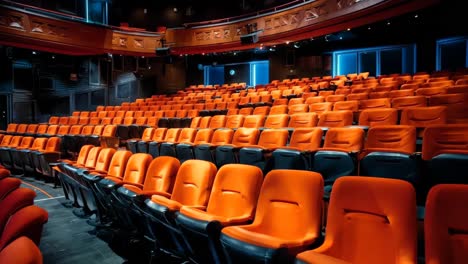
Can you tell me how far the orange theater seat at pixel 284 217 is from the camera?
0.83 m

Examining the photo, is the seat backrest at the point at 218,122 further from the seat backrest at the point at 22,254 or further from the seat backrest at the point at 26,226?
the seat backrest at the point at 22,254

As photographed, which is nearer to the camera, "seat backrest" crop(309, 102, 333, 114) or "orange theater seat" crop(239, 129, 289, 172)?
"orange theater seat" crop(239, 129, 289, 172)

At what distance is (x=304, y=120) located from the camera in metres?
2.56

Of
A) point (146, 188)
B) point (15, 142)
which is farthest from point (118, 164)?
point (15, 142)

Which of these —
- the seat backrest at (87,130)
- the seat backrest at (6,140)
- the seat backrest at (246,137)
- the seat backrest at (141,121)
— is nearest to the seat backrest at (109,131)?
the seat backrest at (87,130)

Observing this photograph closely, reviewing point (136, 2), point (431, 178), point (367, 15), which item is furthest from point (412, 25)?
point (136, 2)

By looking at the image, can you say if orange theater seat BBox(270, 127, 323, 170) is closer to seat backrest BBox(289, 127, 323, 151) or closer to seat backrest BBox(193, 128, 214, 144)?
seat backrest BBox(289, 127, 323, 151)

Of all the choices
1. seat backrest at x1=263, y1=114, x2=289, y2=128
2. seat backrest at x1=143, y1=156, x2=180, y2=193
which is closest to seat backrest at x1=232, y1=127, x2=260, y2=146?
seat backrest at x1=263, y1=114, x2=289, y2=128

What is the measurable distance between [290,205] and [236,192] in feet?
0.84

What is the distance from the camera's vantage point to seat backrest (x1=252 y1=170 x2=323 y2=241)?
1.01 metres

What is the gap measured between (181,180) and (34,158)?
2643 mm

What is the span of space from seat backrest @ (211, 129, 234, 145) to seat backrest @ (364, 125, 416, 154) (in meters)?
1.04

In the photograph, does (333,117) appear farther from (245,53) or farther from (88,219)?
(245,53)

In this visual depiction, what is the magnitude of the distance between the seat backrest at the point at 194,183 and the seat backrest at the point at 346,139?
727 millimetres
